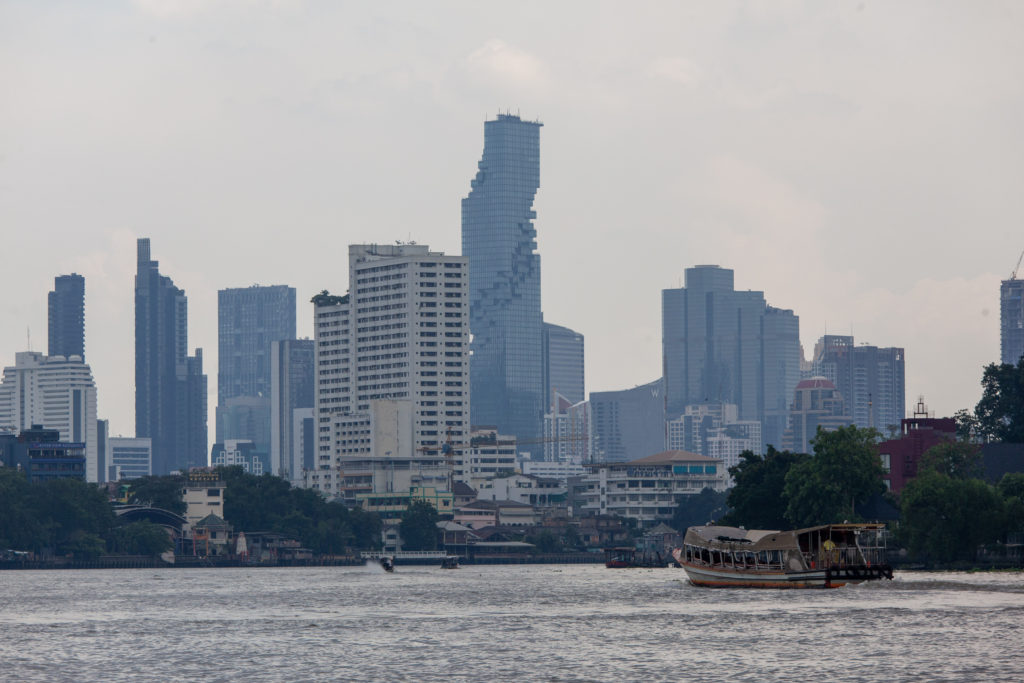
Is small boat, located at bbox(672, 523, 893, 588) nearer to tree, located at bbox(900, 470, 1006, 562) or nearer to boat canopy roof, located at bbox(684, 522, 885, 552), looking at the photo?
boat canopy roof, located at bbox(684, 522, 885, 552)

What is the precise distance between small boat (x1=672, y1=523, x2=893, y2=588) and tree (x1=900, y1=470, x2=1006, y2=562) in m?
14.7

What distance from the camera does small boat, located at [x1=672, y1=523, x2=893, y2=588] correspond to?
15262 cm

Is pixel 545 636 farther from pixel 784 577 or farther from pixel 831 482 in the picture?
pixel 831 482

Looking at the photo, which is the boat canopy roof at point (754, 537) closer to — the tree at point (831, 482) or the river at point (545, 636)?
the river at point (545, 636)

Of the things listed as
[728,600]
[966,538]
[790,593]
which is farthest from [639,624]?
[966,538]

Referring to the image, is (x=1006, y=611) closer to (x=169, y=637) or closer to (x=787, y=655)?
(x=787, y=655)

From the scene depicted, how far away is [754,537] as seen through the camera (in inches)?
6353

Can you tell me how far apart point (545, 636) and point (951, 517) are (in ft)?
243

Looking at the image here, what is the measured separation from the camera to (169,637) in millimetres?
119000

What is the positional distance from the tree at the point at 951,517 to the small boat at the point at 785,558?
48.3ft

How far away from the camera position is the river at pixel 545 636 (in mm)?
Result: 94188

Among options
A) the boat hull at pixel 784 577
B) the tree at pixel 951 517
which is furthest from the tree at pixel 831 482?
the boat hull at pixel 784 577

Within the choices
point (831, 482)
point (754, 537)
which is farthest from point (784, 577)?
point (831, 482)

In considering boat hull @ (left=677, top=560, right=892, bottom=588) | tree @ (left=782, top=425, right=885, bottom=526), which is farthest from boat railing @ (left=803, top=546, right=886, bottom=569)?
tree @ (left=782, top=425, right=885, bottom=526)
